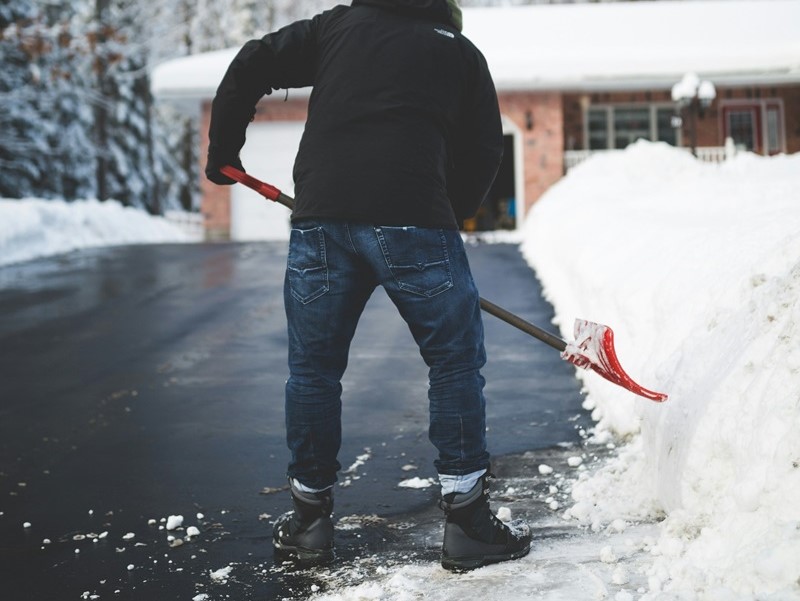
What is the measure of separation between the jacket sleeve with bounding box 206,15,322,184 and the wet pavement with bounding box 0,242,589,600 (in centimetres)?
138

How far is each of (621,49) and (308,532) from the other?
18.4 m

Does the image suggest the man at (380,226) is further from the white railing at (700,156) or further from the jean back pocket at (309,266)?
the white railing at (700,156)

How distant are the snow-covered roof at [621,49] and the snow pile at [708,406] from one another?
13.1 metres

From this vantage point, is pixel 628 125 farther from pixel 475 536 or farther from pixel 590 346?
pixel 475 536

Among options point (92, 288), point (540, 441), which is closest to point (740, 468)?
point (540, 441)

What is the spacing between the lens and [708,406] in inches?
110

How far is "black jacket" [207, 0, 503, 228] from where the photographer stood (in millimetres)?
2674

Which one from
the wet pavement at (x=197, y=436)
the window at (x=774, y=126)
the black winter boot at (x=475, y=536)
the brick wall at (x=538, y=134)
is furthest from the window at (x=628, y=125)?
the black winter boot at (x=475, y=536)

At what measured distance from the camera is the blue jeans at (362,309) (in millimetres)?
2670

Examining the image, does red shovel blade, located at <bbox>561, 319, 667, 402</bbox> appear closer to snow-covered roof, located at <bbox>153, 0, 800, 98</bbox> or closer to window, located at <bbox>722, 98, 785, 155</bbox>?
snow-covered roof, located at <bbox>153, 0, 800, 98</bbox>

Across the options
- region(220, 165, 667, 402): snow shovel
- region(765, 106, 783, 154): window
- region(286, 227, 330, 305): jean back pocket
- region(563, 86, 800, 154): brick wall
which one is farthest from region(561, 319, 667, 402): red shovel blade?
region(765, 106, 783, 154): window

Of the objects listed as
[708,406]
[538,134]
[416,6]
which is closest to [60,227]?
[538,134]

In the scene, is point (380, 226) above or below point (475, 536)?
above

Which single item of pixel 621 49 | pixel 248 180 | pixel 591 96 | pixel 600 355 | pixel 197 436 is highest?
pixel 621 49
